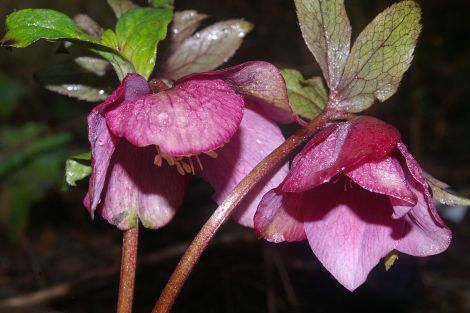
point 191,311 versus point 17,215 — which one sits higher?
point 191,311

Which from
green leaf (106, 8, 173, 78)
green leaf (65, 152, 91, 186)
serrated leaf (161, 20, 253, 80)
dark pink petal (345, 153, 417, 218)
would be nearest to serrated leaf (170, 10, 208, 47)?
serrated leaf (161, 20, 253, 80)

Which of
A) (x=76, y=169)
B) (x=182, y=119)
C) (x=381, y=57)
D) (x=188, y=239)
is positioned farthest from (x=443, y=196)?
(x=188, y=239)

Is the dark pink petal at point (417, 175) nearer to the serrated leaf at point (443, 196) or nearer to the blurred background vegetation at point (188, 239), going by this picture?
the serrated leaf at point (443, 196)

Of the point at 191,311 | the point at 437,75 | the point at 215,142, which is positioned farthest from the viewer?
the point at 437,75

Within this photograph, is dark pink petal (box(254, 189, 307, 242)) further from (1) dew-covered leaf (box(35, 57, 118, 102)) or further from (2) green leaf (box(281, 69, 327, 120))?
(1) dew-covered leaf (box(35, 57, 118, 102))

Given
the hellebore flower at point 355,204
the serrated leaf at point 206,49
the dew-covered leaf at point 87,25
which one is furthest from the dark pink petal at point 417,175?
the dew-covered leaf at point 87,25

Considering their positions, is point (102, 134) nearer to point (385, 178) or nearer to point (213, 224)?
point (213, 224)

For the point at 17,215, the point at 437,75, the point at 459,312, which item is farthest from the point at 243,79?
the point at 437,75

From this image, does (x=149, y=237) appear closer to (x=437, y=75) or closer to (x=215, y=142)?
(x=215, y=142)
